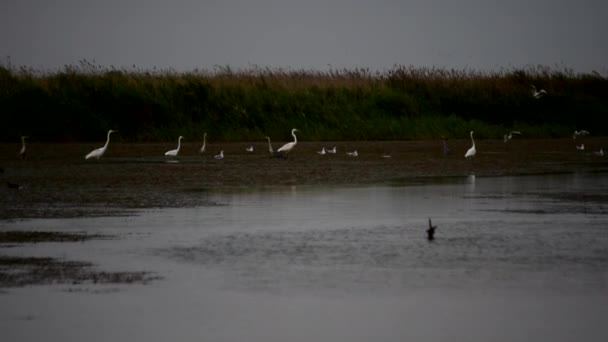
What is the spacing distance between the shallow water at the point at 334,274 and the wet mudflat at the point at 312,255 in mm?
21

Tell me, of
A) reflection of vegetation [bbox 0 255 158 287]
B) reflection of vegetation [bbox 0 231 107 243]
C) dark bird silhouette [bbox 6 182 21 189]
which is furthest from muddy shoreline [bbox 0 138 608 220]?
reflection of vegetation [bbox 0 255 158 287]

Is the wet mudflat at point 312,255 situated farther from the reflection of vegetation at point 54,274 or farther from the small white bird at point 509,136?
the small white bird at point 509,136

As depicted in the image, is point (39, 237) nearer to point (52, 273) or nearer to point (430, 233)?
point (52, 273)

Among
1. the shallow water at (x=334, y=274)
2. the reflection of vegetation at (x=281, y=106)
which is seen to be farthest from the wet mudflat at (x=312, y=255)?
the reflection of vegetation at (x=281, y=106)

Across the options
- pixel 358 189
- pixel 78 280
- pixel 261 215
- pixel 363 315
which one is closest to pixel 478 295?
pixel 363 315

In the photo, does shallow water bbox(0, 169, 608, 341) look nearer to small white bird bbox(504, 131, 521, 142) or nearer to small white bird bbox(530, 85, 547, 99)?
small white bird bbox(504, 131, 521, 142)

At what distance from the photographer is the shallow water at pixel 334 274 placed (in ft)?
27.1

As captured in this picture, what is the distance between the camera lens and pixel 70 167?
22.2 m

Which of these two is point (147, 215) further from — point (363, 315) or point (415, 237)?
point (363, 315)

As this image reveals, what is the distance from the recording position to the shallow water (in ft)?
27.1

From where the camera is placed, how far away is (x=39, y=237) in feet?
40.4

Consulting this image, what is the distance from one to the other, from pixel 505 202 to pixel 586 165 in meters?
8.87

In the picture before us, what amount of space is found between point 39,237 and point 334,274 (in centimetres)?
361

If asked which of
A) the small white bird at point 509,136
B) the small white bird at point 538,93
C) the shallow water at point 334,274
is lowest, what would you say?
the shallow water at point 334,274
